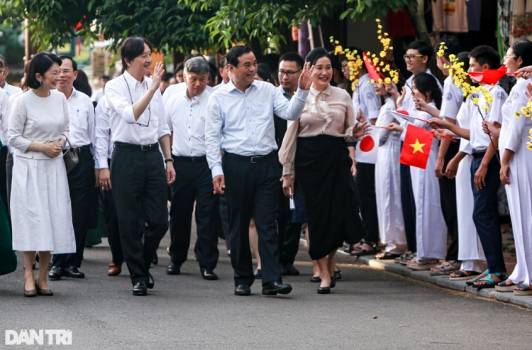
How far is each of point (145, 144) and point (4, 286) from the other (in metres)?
1.87

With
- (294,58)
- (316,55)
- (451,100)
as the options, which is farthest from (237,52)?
(451,100)

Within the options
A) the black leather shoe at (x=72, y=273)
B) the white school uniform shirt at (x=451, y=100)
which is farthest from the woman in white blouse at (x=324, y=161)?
the black leather shoe at (x=72, y=273)

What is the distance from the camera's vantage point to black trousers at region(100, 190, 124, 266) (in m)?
13.6

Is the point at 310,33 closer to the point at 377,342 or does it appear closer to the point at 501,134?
the point at 501,134

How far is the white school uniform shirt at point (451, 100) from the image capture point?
12.9 meters

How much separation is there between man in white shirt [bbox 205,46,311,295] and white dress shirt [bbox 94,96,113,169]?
117cm

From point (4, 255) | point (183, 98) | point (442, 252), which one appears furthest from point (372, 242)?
point (4, 255)

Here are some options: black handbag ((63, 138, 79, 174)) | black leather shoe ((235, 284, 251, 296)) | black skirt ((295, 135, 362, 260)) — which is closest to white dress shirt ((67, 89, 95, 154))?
black handbag ((63, 138, 79, 174))

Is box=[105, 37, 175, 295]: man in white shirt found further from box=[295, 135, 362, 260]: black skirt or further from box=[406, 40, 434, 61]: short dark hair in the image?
box=[406, 40, 434, 61]: short dark hair

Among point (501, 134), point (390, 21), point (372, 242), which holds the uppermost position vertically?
point (390, 21)

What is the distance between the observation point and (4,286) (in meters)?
12.3

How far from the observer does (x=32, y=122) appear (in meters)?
11.7

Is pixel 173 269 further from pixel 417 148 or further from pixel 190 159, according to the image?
pixel 417 148

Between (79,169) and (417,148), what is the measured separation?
331 centimetres
